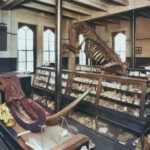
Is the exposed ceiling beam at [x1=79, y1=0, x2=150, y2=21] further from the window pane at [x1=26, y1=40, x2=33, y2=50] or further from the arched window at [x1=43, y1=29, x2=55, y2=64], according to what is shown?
the window pane at [x1=26, y1=40, x2=33, y2=50]

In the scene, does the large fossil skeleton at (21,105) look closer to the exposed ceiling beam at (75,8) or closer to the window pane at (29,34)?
the exposed ceiling beam at (75,8)

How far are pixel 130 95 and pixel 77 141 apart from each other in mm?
1548

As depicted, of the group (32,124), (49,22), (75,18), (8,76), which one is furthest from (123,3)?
(32,124)

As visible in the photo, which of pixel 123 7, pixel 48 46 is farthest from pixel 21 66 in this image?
pixel 123 7

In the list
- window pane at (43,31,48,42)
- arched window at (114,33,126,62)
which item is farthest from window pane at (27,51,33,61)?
arched window at (114,33,126,62)

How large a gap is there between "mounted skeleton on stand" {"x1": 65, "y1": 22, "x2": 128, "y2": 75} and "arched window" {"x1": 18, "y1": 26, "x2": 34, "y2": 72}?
3934mm

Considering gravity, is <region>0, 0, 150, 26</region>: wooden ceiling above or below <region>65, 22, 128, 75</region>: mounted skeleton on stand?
above

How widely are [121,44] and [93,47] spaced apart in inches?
240

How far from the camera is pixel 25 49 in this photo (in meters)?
7.36

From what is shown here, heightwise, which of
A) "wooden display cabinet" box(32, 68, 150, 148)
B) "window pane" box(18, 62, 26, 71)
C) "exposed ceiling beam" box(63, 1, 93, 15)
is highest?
"exposed ceiling beam" box(63, 1, 93, 15)

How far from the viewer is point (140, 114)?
9.20 ft

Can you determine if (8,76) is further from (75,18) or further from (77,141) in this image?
(75,18)

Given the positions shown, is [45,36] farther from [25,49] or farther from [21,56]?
[21,56]

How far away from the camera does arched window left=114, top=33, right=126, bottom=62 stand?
9.64 metres
